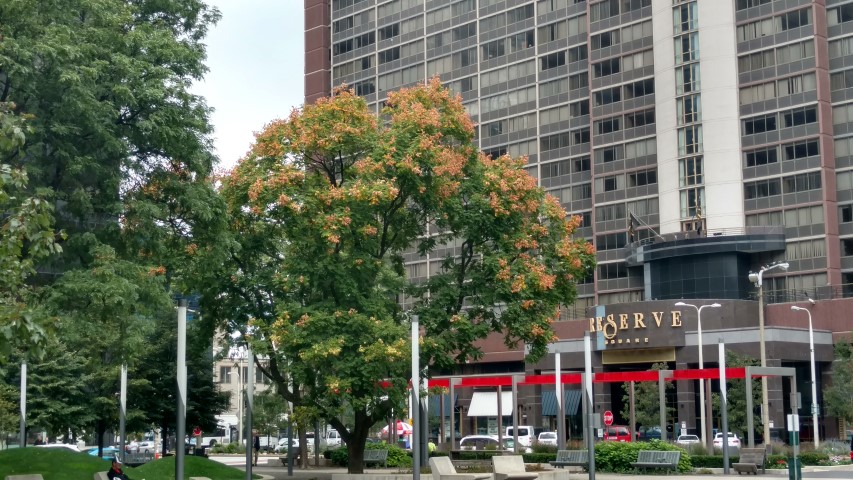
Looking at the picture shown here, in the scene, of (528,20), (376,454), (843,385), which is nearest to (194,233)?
(376,454)

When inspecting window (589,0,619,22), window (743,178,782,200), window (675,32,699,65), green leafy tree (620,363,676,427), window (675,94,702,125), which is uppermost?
window (589,0,619,22)

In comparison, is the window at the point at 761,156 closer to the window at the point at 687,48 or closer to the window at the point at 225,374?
the window at the point at 687,48

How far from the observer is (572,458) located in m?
47.2

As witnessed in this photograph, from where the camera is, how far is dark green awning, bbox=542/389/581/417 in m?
91.3

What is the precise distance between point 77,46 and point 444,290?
15624mm

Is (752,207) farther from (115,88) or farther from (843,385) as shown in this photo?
(115,88)

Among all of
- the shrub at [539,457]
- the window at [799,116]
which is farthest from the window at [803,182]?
the shrub at [539,457]

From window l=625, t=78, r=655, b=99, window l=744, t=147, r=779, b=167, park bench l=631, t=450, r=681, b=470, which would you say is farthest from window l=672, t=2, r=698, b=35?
park bench l=631, t=450, r=681, b=470

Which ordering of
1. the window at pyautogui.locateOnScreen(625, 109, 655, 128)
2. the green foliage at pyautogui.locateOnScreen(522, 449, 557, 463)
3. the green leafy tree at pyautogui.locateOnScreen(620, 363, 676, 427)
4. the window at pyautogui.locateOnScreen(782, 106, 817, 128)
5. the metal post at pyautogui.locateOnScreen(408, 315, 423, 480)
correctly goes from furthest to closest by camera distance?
the window at pyautogui.locateOnScreen(625, 109, 655, 128), the window at pyautogui.locateOnScreen(782, 106, 817, 128), the green leafy tree at pyautogui.locateOnScreen(620, 363, 676, 427), the green foliage at pyautogui.locateOnScreen(522, 449, 557, 463), the metal post at pyautogui.locateOnScreen(408, 315, 423, 480)

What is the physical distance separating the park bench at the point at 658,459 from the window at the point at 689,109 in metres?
53.7

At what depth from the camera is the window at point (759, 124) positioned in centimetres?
9088

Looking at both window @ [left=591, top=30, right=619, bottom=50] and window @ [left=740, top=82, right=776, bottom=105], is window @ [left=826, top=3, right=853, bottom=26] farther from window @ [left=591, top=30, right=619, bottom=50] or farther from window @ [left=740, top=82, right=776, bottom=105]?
window @ [left=591, top=30, right=619, bottom=50]

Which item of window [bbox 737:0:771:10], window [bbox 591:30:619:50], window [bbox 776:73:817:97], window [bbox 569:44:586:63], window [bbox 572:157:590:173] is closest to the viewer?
window [bbox 776:73:817:97]

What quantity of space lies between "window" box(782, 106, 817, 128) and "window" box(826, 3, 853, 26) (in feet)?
24.3
